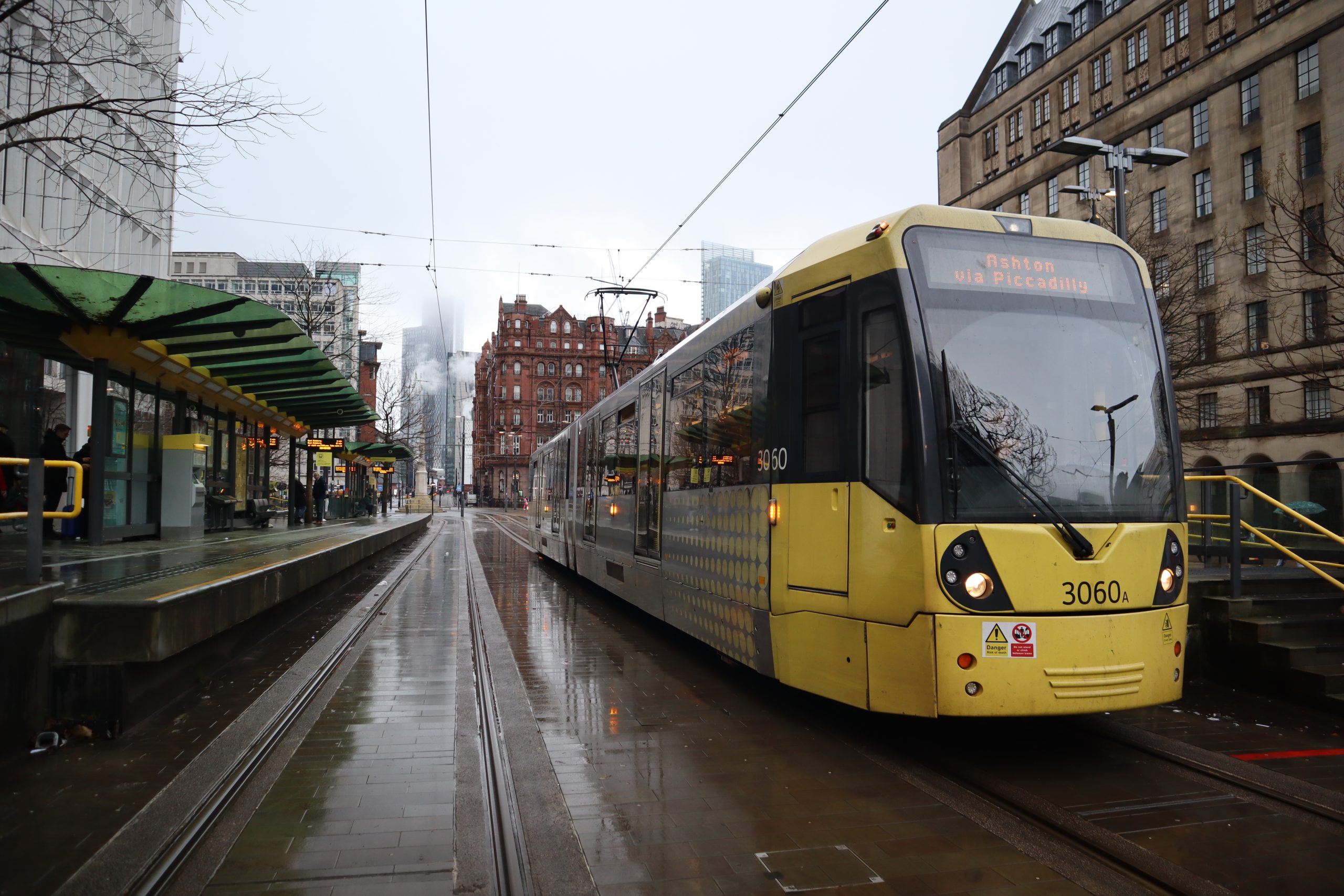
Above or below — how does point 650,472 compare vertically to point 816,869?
above

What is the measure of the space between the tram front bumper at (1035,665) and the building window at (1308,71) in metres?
34.1

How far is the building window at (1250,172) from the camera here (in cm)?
3403

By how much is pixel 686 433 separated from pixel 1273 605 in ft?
17.3

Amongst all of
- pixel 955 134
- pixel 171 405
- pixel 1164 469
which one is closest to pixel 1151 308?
pixel 1164 469

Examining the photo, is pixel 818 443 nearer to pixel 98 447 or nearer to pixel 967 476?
pixel 967 476

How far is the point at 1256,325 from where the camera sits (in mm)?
32875

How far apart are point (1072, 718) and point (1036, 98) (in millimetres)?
44619

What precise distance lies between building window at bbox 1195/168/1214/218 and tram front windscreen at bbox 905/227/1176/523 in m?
35.2

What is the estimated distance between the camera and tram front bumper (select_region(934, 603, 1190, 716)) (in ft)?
17.6

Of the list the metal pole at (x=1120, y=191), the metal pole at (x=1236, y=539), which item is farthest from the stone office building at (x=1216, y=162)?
the metal pole at (x=1236, y=539)

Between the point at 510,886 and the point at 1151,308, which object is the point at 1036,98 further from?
the point at 510,886

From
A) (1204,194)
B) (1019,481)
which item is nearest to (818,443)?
(1019,481)

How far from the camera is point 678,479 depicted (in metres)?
9.33

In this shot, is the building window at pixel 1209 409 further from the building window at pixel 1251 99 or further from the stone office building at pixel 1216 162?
the building window at pixel 1251 99
